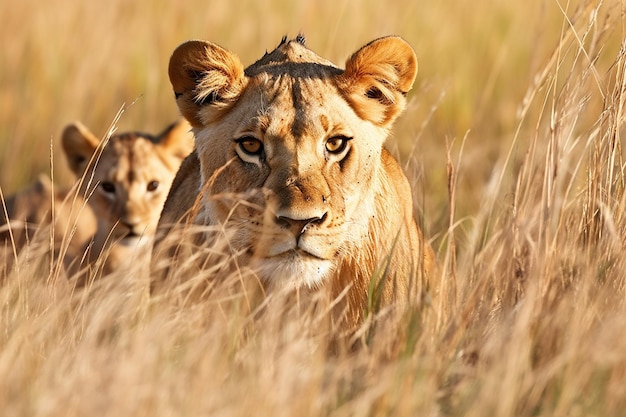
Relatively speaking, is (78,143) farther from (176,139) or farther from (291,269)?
(291,269)

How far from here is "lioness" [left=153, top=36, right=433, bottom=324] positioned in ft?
10.6

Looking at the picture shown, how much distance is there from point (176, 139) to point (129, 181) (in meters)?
0.36

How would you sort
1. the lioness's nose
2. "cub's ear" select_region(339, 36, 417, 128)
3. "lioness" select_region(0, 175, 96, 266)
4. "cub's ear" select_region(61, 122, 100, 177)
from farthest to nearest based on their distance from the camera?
"cub's ear" select_region(61, 122, 100, 177) → "lioness" select_region(0, 175, 96, 266) → "cub's ear" select_region(339, 36, 417, 128) → the lioness's nose

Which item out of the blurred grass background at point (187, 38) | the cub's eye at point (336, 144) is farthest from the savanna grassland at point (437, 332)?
the blurred grass background at point (187, 38)

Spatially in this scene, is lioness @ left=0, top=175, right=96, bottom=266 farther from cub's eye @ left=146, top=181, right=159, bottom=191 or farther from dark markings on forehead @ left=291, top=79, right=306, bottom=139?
dark markings on forehead @ left=291, top=79, right=306, bottom=139

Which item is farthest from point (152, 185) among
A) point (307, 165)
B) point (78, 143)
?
point (307, 165)

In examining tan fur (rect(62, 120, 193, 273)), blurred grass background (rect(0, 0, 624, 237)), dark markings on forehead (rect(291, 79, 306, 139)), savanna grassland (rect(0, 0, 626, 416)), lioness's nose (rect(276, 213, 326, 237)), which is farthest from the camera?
blurred grass background (rect(0, 0, 624, 237))

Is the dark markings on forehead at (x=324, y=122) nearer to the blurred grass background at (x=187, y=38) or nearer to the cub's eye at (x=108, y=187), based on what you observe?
the cub's eye at (x=108, y=187)

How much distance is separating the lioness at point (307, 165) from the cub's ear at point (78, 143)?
2188mm

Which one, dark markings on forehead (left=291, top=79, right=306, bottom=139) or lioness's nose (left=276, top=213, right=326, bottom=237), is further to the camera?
dark markings on forehead (left=291, top=79, right=306, bottom=139)

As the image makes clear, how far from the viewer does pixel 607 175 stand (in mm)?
3568

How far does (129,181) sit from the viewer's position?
557cm

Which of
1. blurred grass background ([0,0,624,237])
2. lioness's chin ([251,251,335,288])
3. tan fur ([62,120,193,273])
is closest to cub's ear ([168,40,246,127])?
lioness's chin ([251,251,335,288])

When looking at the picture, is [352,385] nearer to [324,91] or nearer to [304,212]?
[304,212]
